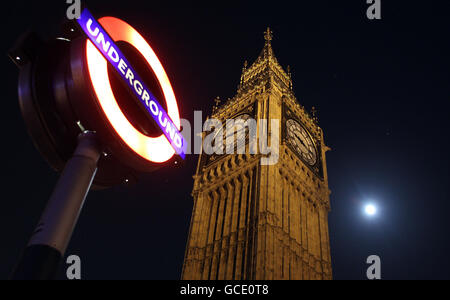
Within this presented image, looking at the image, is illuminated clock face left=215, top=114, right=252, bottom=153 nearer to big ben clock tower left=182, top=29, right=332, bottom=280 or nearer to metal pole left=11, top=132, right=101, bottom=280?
big ben clock tower left=182, top=29, right=332, bottom=280

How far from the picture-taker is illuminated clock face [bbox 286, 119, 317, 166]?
38.3 m

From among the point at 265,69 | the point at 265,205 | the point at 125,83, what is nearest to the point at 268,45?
the point at 265,69

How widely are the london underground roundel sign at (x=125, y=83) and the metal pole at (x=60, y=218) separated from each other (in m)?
0.59

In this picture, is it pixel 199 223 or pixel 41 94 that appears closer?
pixel 41 94

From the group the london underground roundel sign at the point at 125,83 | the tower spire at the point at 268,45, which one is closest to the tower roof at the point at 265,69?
the tower spire at the point at 268,45

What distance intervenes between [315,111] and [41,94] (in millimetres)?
43944

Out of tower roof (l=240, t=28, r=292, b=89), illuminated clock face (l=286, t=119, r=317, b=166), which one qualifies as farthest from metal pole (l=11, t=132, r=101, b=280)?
tower roof (l=240, t=28, r=292, b=89)

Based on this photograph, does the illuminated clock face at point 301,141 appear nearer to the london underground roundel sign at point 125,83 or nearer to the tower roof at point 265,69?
the tower roof at point 265,69

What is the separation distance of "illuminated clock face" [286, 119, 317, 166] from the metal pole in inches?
1260

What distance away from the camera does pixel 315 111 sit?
48.1 m

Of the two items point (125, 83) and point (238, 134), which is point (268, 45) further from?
point (125, 83)
